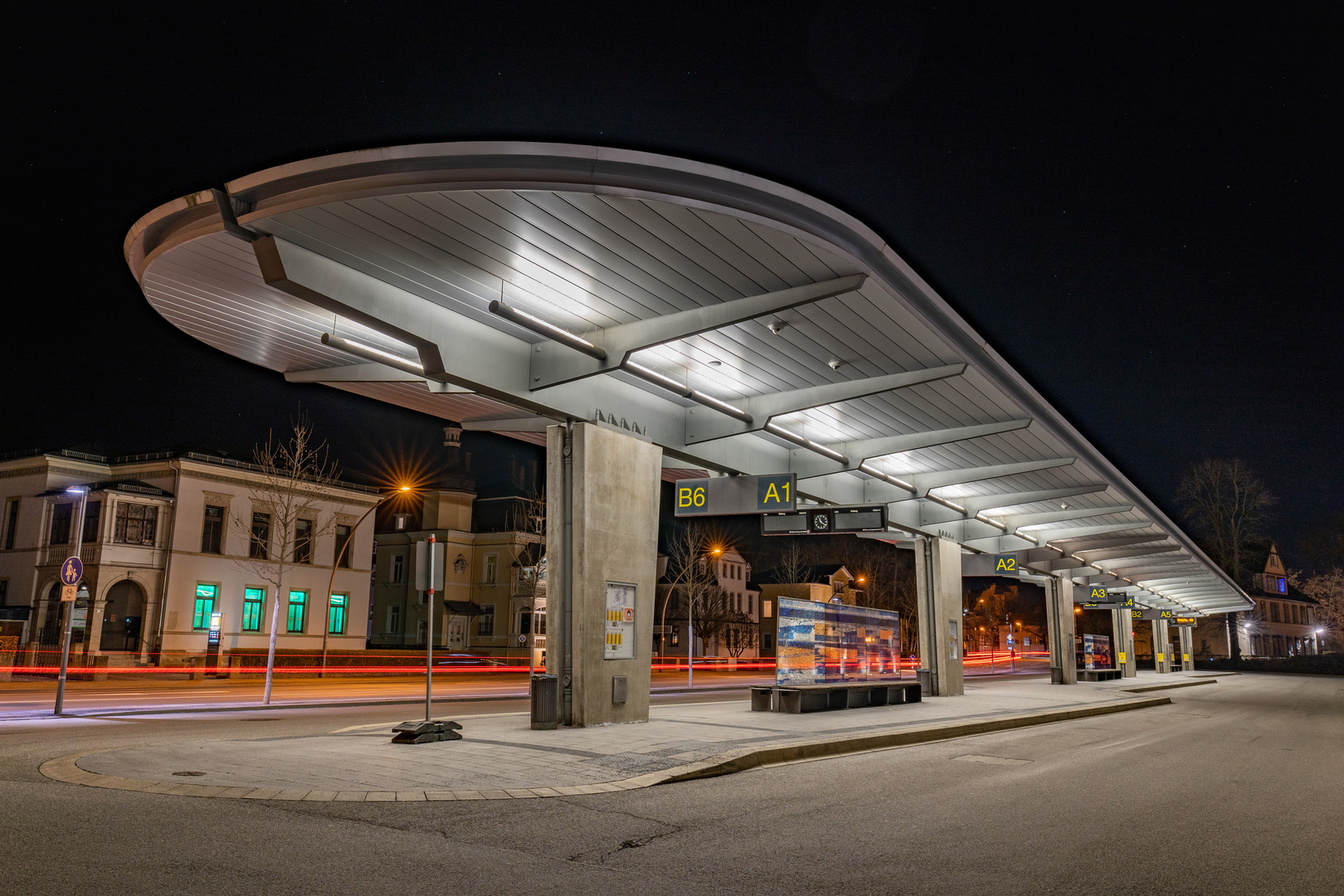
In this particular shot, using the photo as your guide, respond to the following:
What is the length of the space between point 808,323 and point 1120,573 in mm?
40569

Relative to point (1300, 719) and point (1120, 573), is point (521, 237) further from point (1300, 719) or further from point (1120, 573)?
point (1120, 573)

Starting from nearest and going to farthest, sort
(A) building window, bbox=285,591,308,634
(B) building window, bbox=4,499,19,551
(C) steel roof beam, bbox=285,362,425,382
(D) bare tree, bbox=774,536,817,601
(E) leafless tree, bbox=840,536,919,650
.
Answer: (C) steel roof beam, bbox=285,362,425,382
(B) building window, bbox=4,499,19,551
(A) building window, bbox=285,591,308,634
(E) leafless tree, bbox=840,536,919,650
(D) bare tree, bbox=774,536,817,601

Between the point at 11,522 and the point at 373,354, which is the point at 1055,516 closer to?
the point at 373,354

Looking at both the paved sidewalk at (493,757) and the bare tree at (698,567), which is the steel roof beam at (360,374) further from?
the bare tree at (698,567)

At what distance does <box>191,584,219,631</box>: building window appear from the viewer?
4197cm

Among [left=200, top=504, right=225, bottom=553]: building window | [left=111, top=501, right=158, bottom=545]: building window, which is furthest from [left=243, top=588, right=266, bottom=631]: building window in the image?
[left=111, top=501, right=158, bottom=545]: building window

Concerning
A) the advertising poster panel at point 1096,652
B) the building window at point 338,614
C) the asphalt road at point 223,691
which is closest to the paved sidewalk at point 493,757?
the asphalt road at point 223,691

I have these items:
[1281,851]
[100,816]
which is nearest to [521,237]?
[100,816]

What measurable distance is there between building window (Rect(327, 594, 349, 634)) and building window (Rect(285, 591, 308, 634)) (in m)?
1.60

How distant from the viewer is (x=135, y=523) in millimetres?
40562

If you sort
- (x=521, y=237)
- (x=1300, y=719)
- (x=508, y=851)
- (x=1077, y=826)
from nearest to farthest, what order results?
(x=508, y=851) → (x=1077, y=826) → (x=521, y=237) → (x=1300, y=719)

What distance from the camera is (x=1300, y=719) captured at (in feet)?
75.7

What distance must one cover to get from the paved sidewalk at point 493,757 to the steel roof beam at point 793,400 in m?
5.22

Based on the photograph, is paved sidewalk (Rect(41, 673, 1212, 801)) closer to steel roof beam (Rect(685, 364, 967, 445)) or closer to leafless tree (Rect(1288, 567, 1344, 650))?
steel roof beam (Rect(685, 364, 967, 445))
